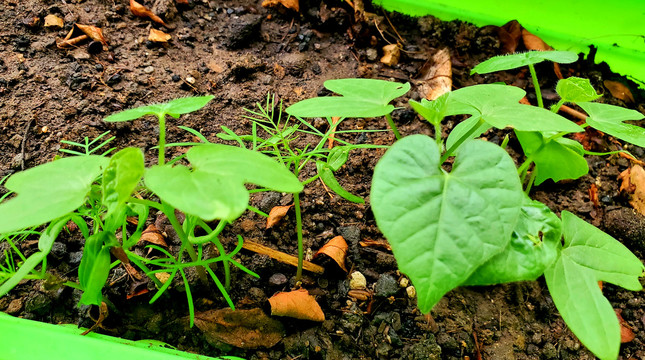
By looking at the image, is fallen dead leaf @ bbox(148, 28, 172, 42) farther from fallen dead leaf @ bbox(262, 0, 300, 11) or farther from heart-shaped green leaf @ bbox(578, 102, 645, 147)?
heart-shaped green leaf @ bbox(578, 102, 645, 147)

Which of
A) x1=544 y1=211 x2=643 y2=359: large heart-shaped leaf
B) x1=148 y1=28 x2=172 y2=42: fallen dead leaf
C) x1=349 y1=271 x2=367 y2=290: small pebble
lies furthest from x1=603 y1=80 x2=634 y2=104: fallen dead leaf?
x1=148 y1=28 x2=172 y2=42: fallen dead leaf

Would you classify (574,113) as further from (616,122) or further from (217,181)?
(217,181)

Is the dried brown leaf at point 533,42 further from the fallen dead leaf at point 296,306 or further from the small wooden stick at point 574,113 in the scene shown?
the fallen dead leaf at point 296,306

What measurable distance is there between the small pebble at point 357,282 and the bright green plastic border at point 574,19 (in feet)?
3.69

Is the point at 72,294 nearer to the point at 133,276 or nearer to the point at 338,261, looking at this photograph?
the point at 133,276

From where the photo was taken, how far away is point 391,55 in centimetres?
163

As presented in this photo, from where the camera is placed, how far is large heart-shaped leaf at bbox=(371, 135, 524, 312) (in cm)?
63

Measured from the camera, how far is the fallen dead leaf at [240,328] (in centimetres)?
100

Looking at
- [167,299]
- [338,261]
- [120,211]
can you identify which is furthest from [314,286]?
[120,211]

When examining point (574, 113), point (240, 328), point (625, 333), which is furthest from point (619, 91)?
point (240, 328)

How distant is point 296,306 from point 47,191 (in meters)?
0.57

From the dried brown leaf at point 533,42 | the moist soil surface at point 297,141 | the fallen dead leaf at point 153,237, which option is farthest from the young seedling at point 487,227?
the dried brown leaf at point 533,42

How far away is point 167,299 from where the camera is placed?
3.43ft

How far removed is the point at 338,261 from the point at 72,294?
62 cm
